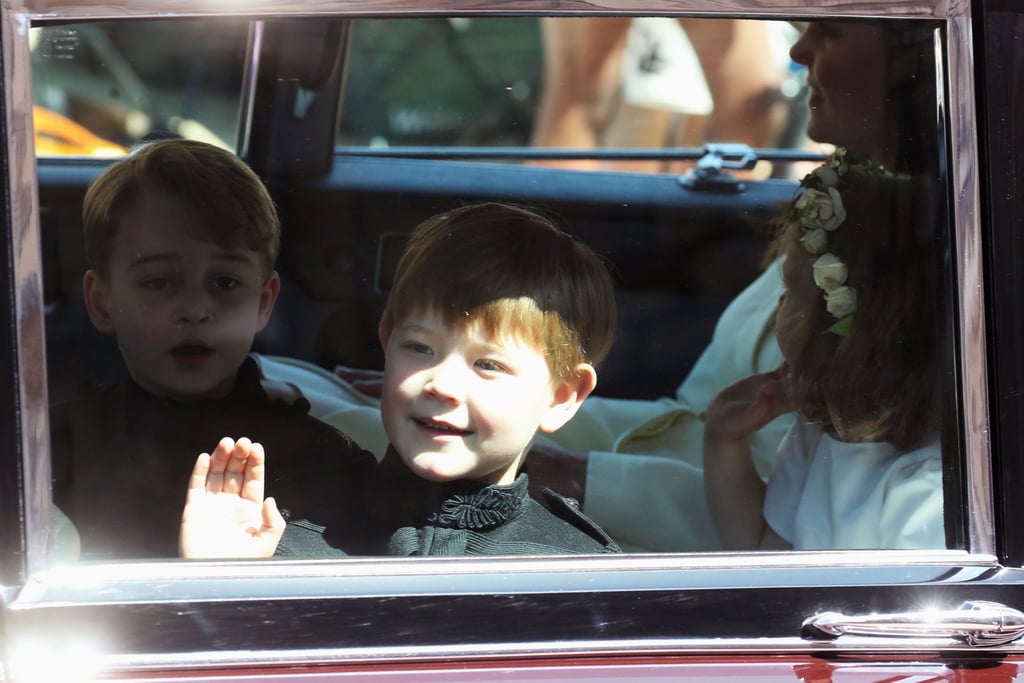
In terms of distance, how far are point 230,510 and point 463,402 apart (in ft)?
1.01

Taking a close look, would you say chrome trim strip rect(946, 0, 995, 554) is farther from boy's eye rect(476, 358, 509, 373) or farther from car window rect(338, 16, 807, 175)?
car window rect(338, 16, 807, 175)

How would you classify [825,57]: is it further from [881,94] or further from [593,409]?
[593,409]

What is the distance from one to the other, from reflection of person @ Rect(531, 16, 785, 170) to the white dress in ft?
2.63

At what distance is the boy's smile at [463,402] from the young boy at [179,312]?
0.31 feet

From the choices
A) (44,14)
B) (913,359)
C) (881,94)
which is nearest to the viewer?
(44,14)

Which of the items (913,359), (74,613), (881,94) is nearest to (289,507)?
(74,613)

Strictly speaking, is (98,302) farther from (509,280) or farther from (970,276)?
(970,276)

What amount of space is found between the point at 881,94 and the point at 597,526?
634 millimetres

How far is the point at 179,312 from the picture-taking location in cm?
165

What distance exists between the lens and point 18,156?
3.36 feet

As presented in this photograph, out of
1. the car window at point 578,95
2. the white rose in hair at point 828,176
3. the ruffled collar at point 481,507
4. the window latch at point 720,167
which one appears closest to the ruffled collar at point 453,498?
the ruffled collar at point 481,507

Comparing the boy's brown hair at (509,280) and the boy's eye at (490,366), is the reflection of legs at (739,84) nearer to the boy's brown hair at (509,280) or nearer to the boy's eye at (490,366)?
the boy's brown hair at (509,280)

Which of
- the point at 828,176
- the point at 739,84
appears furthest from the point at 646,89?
the point at 828,176

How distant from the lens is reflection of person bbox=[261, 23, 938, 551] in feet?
4.11
